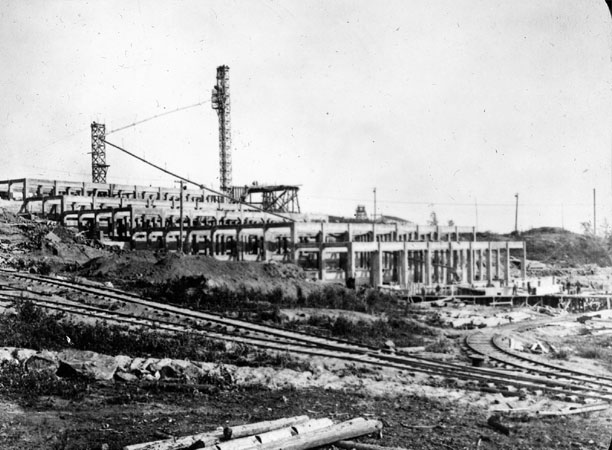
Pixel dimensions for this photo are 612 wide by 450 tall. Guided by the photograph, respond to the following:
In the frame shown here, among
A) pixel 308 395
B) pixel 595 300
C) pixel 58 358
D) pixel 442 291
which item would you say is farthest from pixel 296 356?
pixel 595 300

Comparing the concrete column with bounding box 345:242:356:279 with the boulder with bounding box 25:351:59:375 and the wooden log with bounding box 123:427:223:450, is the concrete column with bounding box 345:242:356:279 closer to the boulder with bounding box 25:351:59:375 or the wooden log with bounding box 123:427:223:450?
the boulder with bounding box 25:351:59:375

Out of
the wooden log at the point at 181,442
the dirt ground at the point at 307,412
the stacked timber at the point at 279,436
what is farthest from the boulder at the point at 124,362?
the wooden log at the point at 181,442

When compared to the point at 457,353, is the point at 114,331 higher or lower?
higher

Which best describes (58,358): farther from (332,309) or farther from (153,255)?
(153,255)

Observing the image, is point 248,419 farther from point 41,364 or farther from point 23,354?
point 23,354

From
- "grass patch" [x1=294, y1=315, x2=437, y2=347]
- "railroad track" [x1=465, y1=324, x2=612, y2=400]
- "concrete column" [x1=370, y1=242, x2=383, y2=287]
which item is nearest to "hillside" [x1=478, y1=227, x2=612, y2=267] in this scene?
"concrete column" [x1=370, y1=242, x2=383, y2=287]

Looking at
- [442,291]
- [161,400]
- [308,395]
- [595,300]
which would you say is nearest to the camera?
[161,400]
